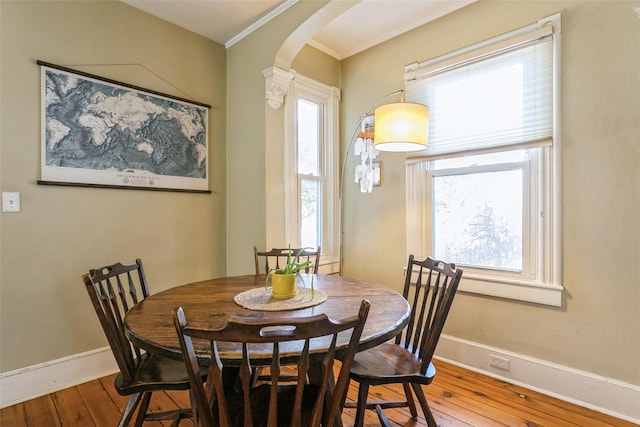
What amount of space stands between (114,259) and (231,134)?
137cm

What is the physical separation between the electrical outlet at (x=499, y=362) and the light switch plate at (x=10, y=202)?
318cm

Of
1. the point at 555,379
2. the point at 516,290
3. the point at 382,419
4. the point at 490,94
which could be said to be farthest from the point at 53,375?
the point at 490,94

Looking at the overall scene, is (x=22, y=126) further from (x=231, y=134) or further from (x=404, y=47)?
(x=404, y=47)

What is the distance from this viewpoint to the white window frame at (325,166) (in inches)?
113

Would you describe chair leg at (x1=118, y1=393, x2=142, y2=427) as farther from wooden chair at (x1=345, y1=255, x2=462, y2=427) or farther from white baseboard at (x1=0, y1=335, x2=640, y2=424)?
white baseboard at (x1=0, y1=335, x2=640, y2=424)

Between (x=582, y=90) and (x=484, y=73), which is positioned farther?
(x=484, y=73)

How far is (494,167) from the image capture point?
2.26 m

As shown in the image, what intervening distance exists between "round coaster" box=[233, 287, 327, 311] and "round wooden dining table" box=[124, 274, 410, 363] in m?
0.02

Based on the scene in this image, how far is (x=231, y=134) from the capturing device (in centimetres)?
291

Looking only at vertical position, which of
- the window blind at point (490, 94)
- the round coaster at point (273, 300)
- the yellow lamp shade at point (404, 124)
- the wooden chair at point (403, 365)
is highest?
the window blind at point (490, 94)

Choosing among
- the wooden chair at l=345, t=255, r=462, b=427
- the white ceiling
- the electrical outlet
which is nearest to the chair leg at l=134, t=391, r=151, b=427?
the wooden chair at l=345, t=255, r=462, b=427

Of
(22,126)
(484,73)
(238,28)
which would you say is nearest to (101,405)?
(22,126)

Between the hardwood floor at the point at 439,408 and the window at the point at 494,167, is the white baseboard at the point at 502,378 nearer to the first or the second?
the hardwood floor at the point at 439,408

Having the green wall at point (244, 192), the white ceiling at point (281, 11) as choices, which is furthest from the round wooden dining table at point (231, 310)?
the white ceiling at point (281, 11)
